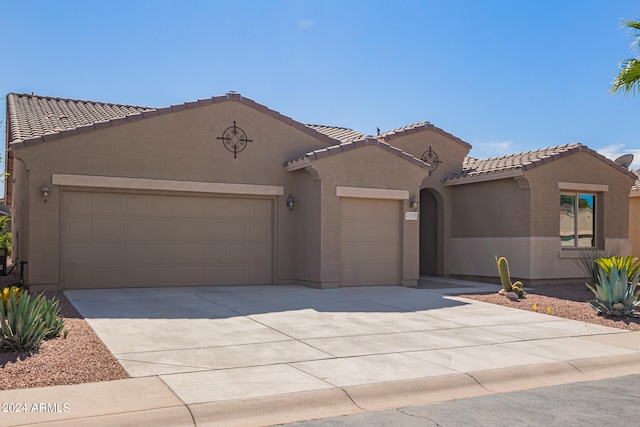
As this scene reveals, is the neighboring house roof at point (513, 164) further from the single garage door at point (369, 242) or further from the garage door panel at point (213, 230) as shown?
the garage door panel at point (213, 230)

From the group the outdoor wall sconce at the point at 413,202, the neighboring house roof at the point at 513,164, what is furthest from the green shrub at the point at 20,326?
the neighboring house roof at the point at 513,164

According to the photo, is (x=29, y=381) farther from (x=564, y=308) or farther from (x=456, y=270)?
(x=456, y=270)

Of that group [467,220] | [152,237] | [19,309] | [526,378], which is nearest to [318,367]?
[526,378]

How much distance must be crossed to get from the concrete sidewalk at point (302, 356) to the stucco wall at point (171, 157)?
72.9 inches

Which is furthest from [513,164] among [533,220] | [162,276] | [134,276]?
[134,276]

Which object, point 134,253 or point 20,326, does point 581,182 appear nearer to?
point 134,253

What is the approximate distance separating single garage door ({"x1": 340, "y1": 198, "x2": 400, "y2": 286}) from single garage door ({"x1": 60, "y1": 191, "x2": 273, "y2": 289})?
2.02 metres

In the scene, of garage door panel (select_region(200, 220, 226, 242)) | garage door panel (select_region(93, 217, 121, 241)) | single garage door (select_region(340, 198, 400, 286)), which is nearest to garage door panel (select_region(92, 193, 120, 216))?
garage door panel (select_region(93, 217, 121, 241))

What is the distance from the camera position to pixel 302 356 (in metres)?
7.91

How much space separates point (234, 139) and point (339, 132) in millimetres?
5847

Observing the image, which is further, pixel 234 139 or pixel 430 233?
pixel 430 233

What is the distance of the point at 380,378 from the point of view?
6887mm

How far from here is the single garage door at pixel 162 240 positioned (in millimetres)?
14016

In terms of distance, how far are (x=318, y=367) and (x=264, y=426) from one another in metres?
1.84
